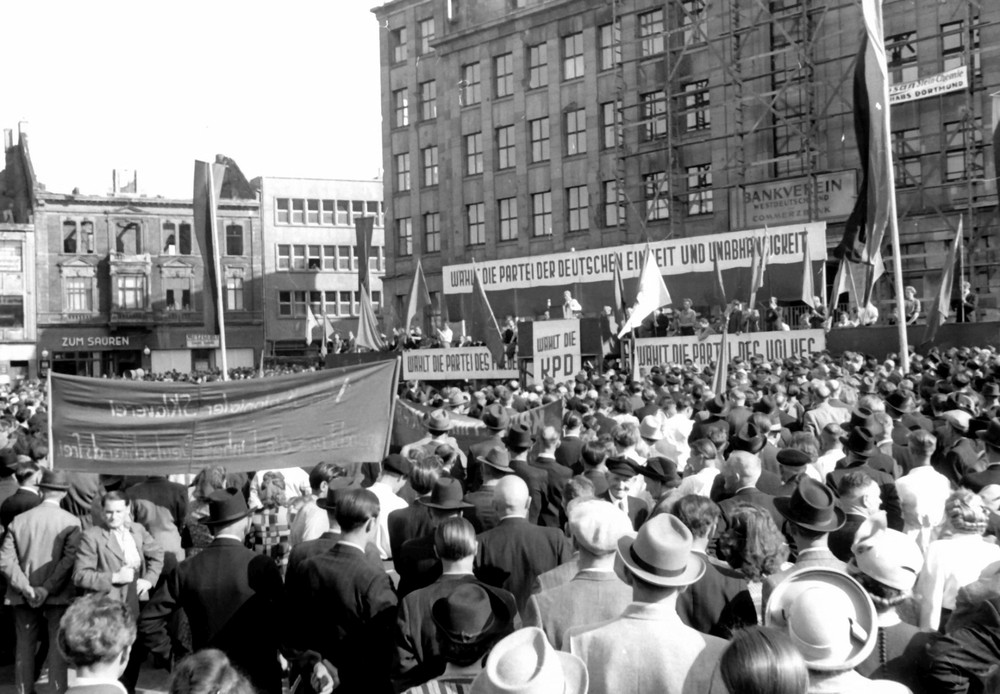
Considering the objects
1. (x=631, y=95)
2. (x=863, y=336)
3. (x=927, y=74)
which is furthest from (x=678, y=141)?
(x=863, y=336)

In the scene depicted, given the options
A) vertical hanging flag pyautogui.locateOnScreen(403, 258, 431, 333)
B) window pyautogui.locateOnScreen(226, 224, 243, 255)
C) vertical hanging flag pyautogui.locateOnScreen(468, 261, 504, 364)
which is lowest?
vertical hanging flag pyautogui.locateOnScreen(468, 261, 504, 364)

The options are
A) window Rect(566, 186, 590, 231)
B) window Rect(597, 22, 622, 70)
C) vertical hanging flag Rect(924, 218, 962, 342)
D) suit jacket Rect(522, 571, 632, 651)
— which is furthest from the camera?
window Rect(566, 186, 590, 231)

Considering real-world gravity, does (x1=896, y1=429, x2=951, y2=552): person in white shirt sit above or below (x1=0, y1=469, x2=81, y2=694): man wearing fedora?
above

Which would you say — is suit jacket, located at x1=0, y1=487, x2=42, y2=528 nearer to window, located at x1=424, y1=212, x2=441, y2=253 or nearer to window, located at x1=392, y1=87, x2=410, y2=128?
window, located at x1=424, y1=212, x2=441, y2=253

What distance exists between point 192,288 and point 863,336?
170 feet

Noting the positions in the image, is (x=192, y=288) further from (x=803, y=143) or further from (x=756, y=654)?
(x=756, y=654)

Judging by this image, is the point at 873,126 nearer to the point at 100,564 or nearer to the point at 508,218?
the point at 100,564

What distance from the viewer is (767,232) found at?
24.0 metres

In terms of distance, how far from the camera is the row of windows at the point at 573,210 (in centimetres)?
3912

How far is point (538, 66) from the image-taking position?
1791 inches

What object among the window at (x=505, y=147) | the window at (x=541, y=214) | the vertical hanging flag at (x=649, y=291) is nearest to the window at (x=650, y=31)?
the window at (x=541, y=214)

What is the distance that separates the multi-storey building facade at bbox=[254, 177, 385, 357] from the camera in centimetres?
6731

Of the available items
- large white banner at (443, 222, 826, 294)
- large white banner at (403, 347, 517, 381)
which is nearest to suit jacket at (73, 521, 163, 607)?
large white banner at (443, 222, 826, 294)

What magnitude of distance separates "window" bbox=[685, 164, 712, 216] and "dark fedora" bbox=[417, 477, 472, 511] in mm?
33293
